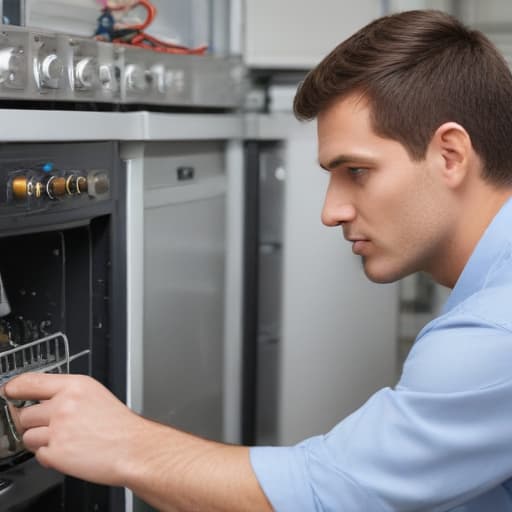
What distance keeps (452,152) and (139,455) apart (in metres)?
0.50

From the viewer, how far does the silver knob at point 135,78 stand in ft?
4.52

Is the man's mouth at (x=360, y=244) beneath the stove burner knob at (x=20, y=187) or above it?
beneath

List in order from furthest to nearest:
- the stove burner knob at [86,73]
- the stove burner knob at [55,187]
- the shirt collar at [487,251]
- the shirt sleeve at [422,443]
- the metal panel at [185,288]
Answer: the metal panel at [185,288]
the stove burner knob at [86,73]
the stove burner knob at [55,187]
the shirt collar at [487,251]
the shirt sleeve at [422,443]

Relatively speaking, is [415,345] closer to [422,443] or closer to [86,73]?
[422,443]

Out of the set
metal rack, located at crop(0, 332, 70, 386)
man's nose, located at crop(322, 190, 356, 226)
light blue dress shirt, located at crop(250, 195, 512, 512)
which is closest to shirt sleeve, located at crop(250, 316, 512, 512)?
light blue dress shirt, located at crop(250, 195, 512, 512)

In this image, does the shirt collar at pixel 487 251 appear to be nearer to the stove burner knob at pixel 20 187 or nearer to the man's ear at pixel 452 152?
the man's ear at pixel 452 152

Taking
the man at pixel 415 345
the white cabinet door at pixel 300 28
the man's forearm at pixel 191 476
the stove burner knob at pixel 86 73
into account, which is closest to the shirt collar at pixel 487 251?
the man at pixel 415 345

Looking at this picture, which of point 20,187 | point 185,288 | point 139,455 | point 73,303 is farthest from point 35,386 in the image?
point 185,288

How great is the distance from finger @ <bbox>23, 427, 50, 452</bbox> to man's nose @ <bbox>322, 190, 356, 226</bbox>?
0.43 m

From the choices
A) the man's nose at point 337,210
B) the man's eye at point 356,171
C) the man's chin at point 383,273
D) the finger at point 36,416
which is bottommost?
the finger at point 36,416

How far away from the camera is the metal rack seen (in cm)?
120

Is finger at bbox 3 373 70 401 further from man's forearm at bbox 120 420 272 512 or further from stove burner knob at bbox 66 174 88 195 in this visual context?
stove burner knob at bbox 66 174 88 195

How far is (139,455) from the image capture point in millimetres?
907

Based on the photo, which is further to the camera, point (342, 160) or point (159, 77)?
point (159, 77)
